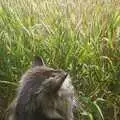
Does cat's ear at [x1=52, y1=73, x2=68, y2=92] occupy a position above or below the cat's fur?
above

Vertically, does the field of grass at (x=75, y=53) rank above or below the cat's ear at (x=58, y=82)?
below

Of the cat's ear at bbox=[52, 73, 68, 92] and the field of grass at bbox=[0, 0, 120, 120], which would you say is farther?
the field of grass at bbox=[0, 0, 120, 120]

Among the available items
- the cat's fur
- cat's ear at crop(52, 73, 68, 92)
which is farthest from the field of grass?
cat's ear at crop(52, 73, 68, 92)

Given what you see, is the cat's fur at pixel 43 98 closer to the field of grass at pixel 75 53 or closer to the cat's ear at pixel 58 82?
the cat's ear at pixel 58 82

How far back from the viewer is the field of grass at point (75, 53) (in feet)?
16.0

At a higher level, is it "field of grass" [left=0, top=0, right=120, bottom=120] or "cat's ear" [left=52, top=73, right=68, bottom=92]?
"cat's ear" [left=52, top=73, right=68, bottom=92]

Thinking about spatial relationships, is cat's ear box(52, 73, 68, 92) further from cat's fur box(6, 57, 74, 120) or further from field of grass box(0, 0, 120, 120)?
field of grass box(0, 0, 120, 120)

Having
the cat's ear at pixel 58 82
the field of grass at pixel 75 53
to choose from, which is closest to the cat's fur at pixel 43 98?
the cat's ear at pixel 58 82

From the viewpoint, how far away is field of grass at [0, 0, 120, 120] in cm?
489

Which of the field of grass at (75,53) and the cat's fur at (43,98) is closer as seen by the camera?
the cat's fur at (43,98)

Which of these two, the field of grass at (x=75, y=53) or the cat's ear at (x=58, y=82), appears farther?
the field of grass at (x=75, y=53)

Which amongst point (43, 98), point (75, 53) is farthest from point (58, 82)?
point (75, 53)

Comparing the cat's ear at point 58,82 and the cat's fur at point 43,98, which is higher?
the cat's ear at point 58,82

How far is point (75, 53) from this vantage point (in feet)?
16.4
